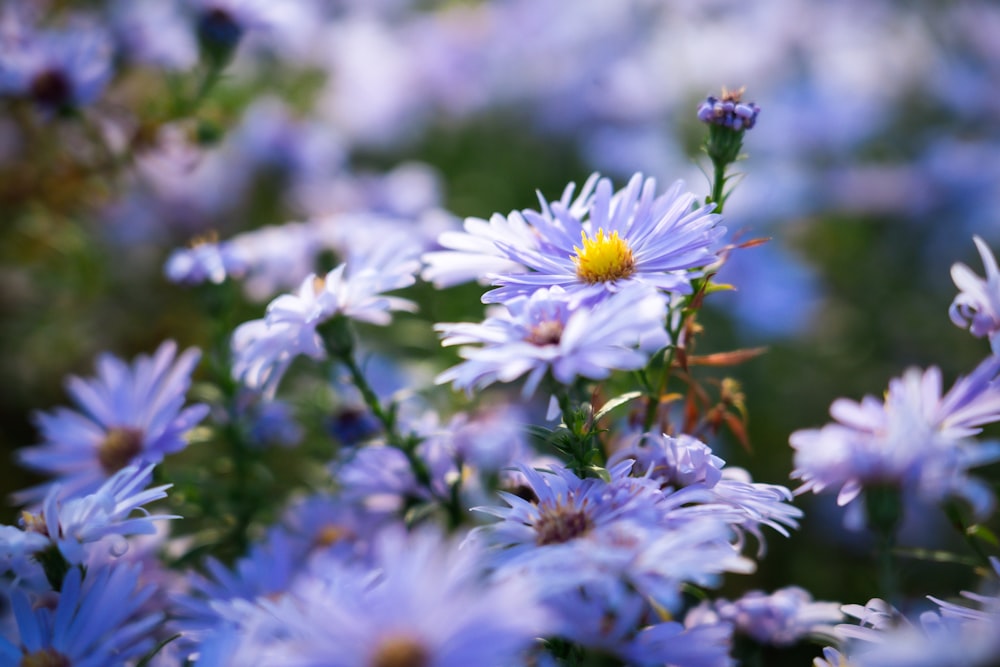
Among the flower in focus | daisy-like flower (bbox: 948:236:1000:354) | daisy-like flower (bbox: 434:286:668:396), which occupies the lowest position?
daisy-like flower (bbox: 434:286:668:396)

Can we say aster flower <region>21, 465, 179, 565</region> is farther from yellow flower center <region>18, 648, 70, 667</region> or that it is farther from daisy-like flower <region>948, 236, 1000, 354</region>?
daisy-like flower <region>948, 236, 1000, 354</region>

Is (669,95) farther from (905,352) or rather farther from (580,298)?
(580,298)

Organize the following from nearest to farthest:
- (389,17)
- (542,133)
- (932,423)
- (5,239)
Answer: (932,423)
(5,239)
(542,133)
(389,17)

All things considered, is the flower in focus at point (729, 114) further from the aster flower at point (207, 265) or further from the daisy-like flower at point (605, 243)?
the aster flower at point (207, 265)

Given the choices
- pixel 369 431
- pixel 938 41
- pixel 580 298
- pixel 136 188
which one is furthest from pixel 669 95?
pixel 580 298

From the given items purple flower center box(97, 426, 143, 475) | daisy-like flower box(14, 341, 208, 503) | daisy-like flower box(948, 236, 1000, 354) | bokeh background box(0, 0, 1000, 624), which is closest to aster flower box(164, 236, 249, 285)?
daisy-like flower box(14, 341, 208, 503)
